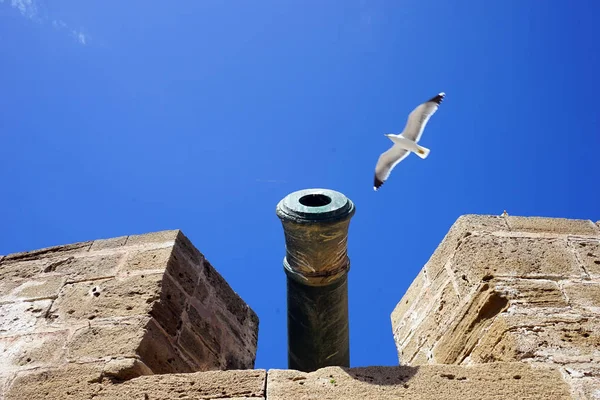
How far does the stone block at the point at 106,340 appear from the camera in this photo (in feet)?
8.33

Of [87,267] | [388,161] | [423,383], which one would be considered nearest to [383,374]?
[423,383]

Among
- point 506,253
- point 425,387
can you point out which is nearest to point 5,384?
point 425,387

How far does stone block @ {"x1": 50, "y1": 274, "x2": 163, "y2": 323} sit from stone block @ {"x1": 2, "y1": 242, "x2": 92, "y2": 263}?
36cm

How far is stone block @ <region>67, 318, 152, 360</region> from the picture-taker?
2.54m

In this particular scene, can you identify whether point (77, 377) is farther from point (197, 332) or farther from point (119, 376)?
point (197, 332)

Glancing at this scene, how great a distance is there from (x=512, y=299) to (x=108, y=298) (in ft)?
6.63

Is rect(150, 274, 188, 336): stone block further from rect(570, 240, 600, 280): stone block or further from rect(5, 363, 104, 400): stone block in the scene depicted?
rect(570, 240, 600, 280): stone block

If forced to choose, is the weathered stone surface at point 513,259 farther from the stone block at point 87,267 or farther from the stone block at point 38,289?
the stone block at point 38,289

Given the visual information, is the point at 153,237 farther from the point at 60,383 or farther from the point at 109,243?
the point at 60,383

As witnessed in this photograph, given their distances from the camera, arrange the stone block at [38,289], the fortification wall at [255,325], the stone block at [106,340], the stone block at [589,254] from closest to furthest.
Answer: the fortification wall at [255,325]
the stone block at [106,340]
the stone block at [589,254]
the stone block at [38,289]

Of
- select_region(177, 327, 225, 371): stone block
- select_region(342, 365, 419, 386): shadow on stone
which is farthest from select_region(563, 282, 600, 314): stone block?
select_region(177, 327, 225, 371): stone block

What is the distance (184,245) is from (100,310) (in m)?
0.70

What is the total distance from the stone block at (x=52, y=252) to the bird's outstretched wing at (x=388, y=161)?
8.27ft

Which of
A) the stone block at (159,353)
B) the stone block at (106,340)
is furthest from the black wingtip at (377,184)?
the stone block at (106,340)
